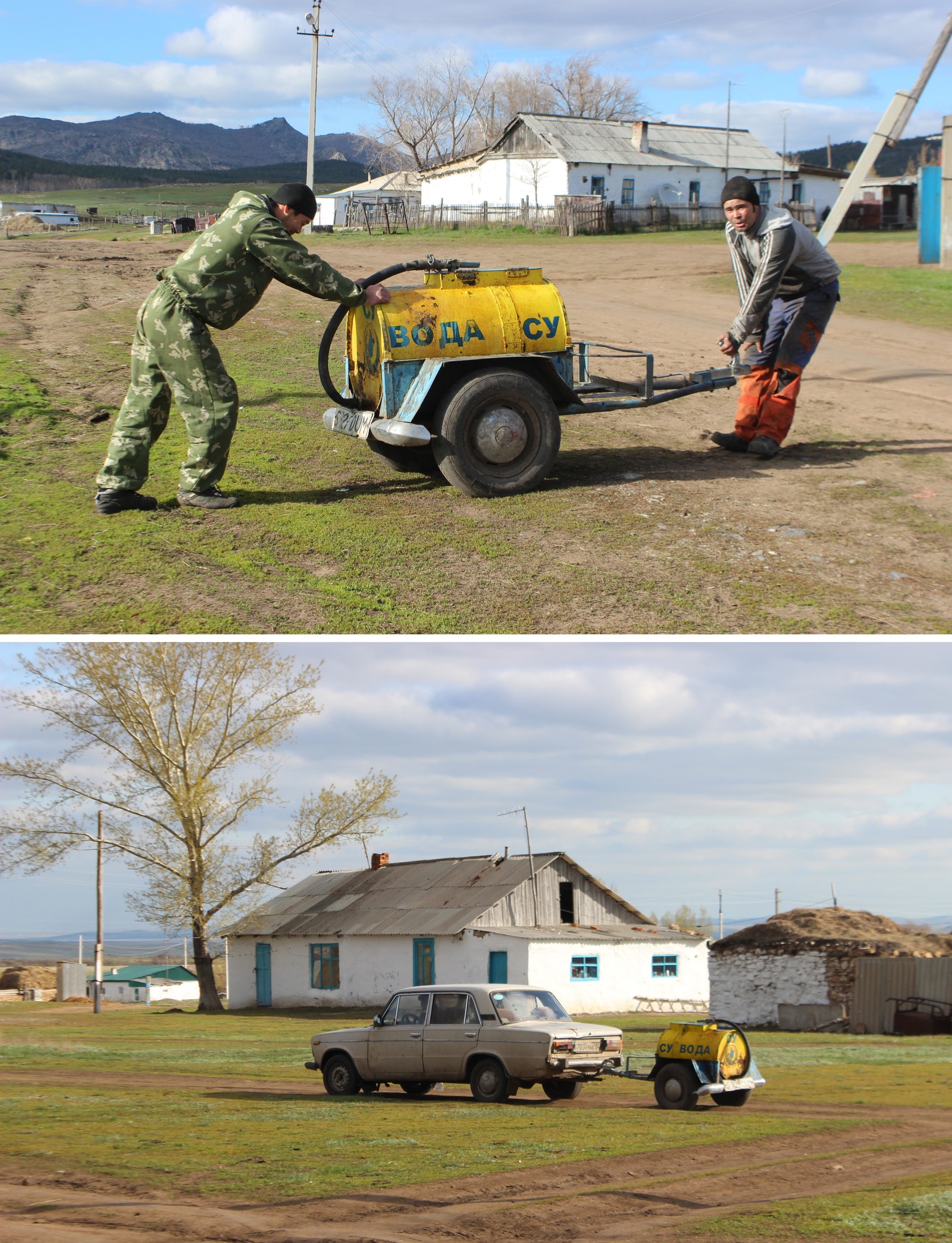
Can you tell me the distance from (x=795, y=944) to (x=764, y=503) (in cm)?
1588

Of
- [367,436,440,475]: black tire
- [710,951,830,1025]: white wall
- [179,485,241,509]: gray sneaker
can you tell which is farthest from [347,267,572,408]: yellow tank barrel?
[710,951,830,1025]: white wall

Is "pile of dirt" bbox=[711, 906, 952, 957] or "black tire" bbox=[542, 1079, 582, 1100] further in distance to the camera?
"pile of dirt" bbox=[711, 906, 952, 957]

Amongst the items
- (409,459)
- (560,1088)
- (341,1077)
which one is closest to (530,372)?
(409,459)

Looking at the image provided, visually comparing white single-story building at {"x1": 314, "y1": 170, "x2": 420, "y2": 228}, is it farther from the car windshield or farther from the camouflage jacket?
the car windshield

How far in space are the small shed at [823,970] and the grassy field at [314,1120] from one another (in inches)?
189

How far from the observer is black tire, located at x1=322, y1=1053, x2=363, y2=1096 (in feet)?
41.5

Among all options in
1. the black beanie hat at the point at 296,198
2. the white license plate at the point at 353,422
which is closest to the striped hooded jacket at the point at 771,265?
the white license plate at the point at 353,422

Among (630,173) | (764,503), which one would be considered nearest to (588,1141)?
(764,503)

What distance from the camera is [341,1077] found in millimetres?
12742

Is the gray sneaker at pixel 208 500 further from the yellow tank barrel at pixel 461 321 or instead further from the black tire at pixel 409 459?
the black tire at pixel 409 459

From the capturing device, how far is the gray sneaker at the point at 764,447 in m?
11.9

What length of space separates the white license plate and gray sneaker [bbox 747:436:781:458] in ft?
12.7

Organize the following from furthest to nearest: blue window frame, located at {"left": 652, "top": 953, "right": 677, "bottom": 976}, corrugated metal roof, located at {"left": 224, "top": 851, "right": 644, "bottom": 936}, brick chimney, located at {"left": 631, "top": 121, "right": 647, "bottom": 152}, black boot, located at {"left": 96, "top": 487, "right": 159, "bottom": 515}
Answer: brick chimney, located at {"left": 631, "top": 121, "right": 647, "bottom": 152}
blue window frame, located at {"left": 652, "top": 953, "right": 677, "bottom": 976}
corrugated metal roof, located at {"left": 224, "top": 851, "right": 644, "bottom": 936}
black boot, located at {"left": 96, "top": 487, "right": 159, "bottom": 515}

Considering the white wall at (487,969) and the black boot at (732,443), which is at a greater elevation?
the black boot at (732,443)
